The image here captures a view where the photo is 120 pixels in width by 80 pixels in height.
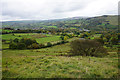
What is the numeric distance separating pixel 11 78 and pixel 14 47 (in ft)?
138

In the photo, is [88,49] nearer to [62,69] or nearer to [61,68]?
[61,68]

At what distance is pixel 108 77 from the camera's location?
6184 millimetres

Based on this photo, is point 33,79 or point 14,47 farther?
point 14,47

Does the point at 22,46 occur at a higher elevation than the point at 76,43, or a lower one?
lower

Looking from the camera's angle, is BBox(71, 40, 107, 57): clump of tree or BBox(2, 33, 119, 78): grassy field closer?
BBox(2, 33, 119, 78): grassy field

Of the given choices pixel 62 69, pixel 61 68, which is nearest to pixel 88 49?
pixel 61 68

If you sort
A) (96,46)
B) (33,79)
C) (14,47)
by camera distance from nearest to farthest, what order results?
(33,79) → (96,46) → (14,47)

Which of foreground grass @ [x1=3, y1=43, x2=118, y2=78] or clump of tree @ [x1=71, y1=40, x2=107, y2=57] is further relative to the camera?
clump of tree @ [x1=71, y1=40, x2=107, y2=57]

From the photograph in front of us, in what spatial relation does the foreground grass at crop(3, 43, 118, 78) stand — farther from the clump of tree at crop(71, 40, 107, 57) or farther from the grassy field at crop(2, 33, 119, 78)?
the clump of tree at crop(71, 40, 107, 57)

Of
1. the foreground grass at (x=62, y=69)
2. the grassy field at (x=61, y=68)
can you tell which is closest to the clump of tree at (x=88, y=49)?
the grassy field at (x=61, y=68)

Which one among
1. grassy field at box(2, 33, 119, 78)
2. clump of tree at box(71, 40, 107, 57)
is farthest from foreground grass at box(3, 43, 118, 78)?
clump of tree at box(71, 40, 107, 57)

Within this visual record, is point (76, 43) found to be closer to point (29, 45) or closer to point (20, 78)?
point (20, 78)

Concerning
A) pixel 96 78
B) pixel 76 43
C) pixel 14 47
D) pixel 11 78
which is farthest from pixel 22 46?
pixel 96 78

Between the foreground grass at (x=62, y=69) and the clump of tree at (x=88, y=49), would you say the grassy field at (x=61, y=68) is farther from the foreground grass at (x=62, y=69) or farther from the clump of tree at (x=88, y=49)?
the clump of tree at (x=88, y=49)
